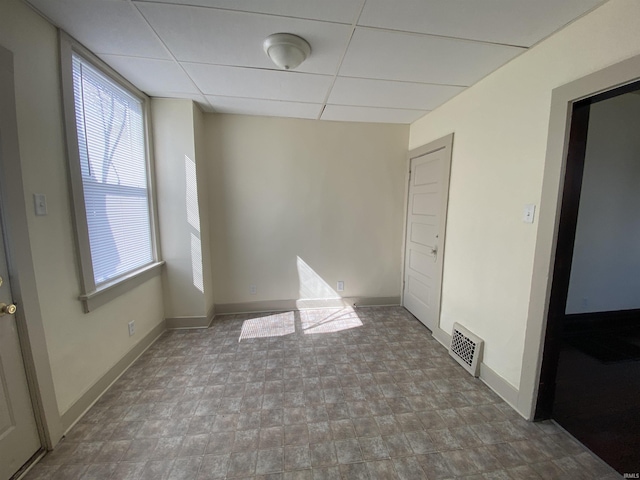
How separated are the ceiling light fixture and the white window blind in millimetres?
1345

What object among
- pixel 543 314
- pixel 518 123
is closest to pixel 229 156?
pixel 518 123

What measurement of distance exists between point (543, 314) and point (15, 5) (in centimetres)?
345

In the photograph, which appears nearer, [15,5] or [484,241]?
[15,5]

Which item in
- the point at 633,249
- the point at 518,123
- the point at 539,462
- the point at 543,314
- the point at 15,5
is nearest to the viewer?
the point at 15,5

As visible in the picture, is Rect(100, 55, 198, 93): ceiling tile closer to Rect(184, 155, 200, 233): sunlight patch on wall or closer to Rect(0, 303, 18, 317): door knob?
Rect(184, 155, 200, 233): sunlight patch on wall

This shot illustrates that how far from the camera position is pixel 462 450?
1481mm

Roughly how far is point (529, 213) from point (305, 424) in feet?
6.66

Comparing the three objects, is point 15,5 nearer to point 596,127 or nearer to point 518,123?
point 518,123

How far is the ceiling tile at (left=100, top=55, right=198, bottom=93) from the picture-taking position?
6.21ft

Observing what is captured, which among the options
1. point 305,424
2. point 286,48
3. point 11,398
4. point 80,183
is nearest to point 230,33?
point 286,48

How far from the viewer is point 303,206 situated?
129 inches

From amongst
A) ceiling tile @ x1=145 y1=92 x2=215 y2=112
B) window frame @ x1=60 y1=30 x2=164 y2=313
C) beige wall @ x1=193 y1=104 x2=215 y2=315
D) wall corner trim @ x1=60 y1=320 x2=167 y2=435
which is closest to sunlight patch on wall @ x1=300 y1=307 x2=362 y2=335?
beige wall @ x1=193 y1=104 x2=215 y2=315

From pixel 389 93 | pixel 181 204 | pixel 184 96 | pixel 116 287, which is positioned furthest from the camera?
pixel 181 204

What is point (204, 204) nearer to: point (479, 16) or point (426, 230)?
point (426, 230)
